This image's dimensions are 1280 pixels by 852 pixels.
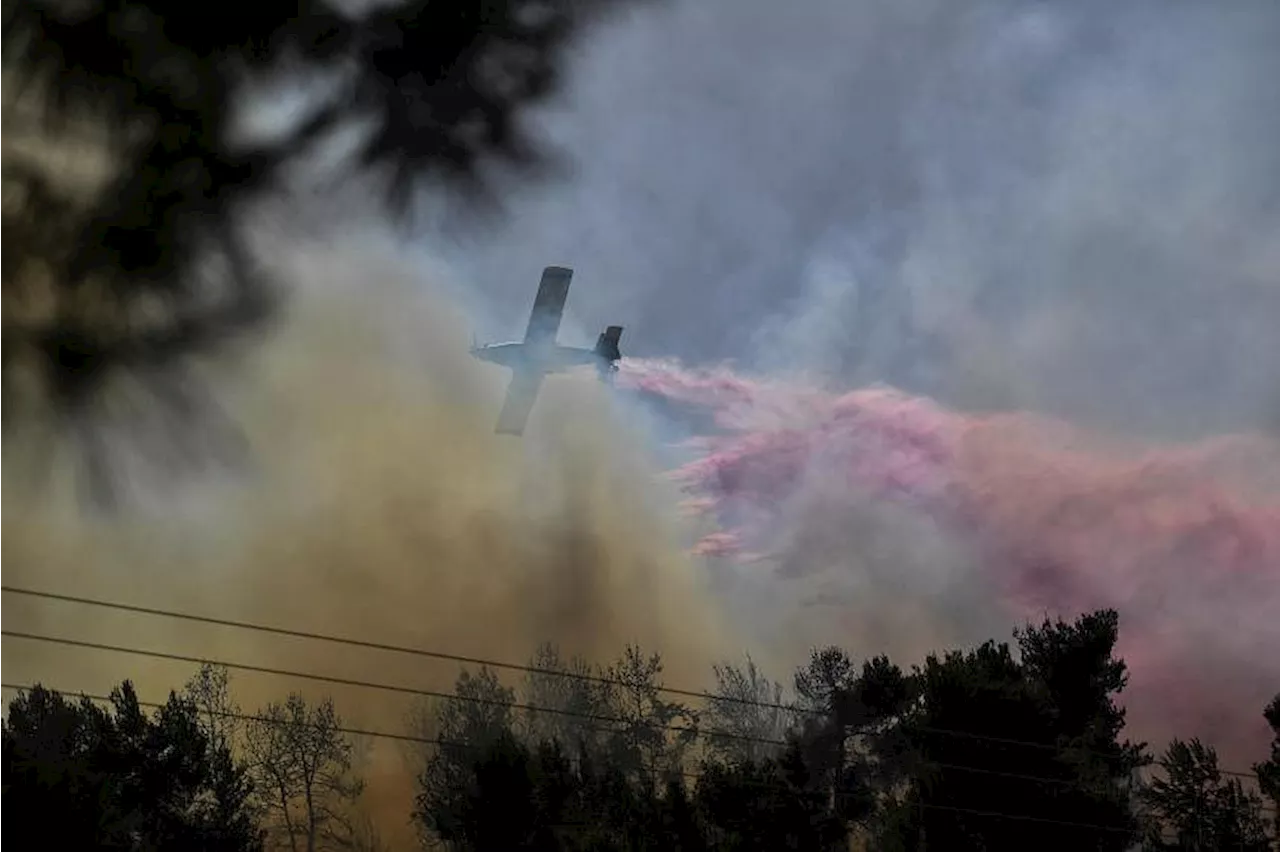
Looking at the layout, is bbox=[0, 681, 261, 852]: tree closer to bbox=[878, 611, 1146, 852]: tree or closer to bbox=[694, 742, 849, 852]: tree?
bbox=[694, 742, 849, 852]: tree

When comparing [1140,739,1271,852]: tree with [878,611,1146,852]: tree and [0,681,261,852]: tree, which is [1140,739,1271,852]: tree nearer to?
[878,611,1146,852]: tree

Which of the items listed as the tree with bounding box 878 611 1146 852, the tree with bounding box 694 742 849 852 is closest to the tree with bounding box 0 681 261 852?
the tree with bounding box 694 742 849 852

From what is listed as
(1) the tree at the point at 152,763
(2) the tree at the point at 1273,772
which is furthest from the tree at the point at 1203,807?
(1) the tree at the point at 152,763

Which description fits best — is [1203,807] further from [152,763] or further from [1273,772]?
[152,763]

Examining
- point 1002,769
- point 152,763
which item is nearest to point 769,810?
point 1002,769

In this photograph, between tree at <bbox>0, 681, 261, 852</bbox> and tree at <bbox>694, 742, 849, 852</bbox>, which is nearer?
tree at <bbox>694, 742, 849, 852</bbox>

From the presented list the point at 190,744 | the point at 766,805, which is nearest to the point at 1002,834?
the point at 766,805

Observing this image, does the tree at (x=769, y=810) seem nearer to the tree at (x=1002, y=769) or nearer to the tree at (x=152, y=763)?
the tree at (x=1002, y=769)

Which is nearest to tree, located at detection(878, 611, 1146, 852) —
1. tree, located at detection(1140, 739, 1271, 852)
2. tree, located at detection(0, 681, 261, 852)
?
tree, located at detection(1140, 739, 1271, 852)

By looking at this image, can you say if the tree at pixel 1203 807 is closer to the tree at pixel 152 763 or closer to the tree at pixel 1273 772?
the tree at pixel 1273 772

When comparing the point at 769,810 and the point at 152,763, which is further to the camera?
the point at 152,763

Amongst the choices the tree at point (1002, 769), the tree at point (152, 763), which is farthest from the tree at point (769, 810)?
the tree at point (152, 763)

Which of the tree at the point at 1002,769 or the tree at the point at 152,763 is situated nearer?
the tree at the point at 1002,769

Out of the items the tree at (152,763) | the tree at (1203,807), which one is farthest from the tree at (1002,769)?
the tree at (152,763)
